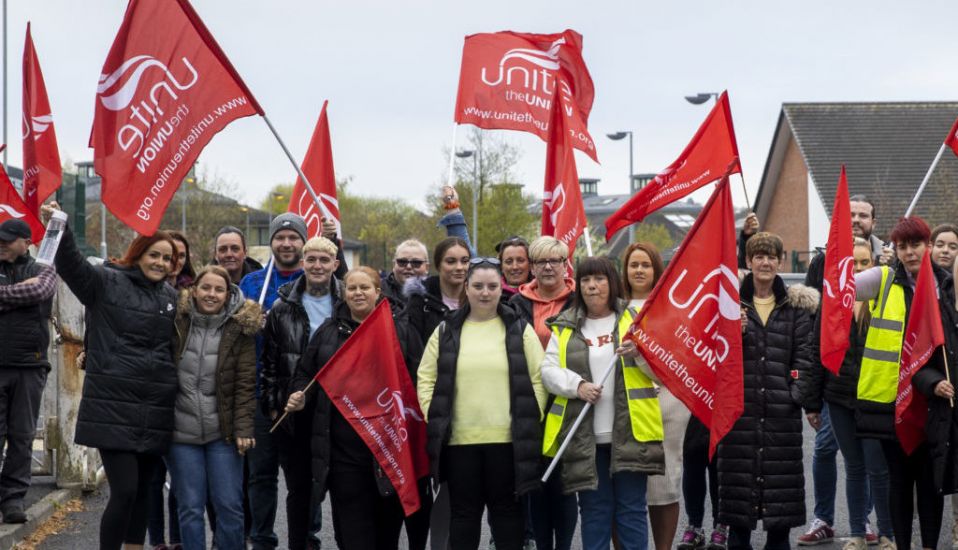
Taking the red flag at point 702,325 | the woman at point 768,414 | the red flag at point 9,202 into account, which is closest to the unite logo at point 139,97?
the red flag at point 9,202

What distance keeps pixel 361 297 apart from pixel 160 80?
1.72m

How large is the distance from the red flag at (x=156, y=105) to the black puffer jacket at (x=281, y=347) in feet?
2.91

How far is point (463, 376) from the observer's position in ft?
21.8

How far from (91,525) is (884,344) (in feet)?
18.4

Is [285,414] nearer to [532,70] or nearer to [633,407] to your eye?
[633,407]

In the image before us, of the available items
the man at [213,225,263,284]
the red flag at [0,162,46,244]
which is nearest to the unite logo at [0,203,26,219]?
the red flag at [0,162,46,244]

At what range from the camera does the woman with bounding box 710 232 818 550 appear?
7.43 metres

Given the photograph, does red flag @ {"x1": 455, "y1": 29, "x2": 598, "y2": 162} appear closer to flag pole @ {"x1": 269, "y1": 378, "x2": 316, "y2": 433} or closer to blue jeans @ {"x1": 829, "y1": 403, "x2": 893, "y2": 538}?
blue jeans @ {"x1": 829, "y1": 403, "x2": 893, "y2": 538}

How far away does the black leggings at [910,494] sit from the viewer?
291 inches

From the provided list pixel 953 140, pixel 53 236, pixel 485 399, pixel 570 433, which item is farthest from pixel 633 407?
pixel 953 140

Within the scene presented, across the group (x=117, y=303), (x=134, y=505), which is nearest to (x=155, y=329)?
(x=117, y=303)

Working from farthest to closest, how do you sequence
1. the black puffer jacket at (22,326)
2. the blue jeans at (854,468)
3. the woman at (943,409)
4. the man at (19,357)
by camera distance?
the black puffer jacket at (22,326) < the man at (19,357) < the blue jeans at (854,468) < the woman at (943,409)

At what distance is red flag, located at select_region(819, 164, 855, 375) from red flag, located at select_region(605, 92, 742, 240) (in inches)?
38.1

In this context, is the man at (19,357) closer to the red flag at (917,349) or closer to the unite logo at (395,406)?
the unite logo at (395,406)
